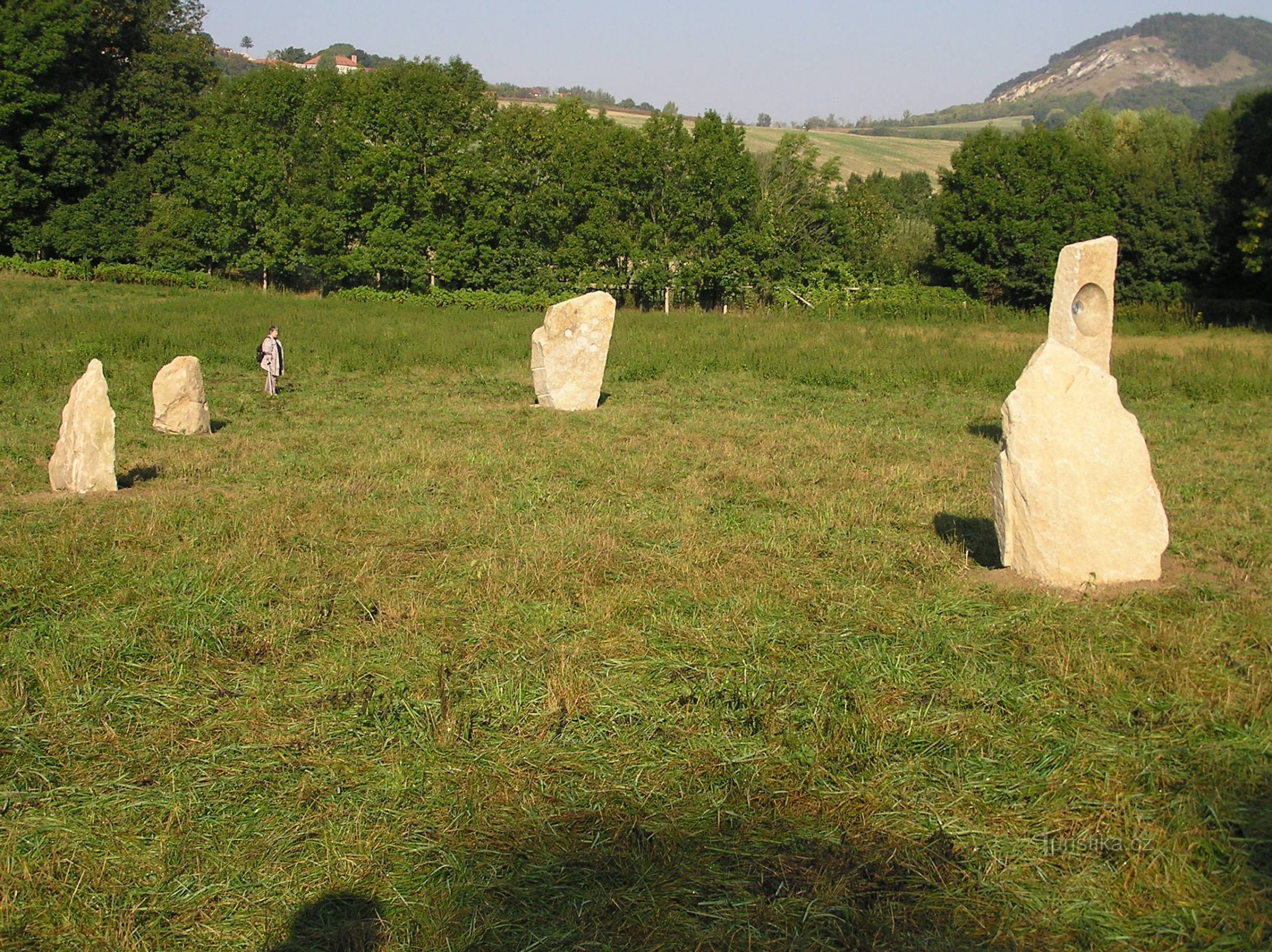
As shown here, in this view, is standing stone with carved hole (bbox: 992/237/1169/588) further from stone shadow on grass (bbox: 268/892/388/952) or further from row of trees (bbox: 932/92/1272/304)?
row of trees (bbox: 932/92/1272/304)

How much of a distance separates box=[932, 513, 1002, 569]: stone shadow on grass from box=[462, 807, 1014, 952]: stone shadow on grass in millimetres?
3965

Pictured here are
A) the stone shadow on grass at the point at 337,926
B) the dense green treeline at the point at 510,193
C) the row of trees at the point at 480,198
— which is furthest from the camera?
the row of trees at the point at 480,198

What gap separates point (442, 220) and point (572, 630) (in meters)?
33.0

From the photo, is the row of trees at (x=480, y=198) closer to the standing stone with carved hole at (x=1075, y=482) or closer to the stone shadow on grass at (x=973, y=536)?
the stone shadow on grass at (x=973, y=536)

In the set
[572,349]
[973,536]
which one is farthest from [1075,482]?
[572,349]

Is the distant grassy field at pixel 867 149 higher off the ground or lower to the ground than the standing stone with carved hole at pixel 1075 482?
higher

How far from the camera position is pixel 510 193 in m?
37.2

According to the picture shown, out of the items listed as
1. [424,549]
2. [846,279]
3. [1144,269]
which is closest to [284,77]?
[846,279]

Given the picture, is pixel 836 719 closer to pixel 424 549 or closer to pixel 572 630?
pixel 572 630

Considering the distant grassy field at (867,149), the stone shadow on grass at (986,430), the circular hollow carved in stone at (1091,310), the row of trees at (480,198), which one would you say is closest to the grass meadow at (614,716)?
the stone shadow on grass at (986,430)

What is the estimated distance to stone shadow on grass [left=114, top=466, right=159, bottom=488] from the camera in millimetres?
10508

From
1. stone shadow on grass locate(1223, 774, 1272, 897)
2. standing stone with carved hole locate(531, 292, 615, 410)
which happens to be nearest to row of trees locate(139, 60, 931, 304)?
standing stone with carved hole locate(531, 292, 615, 410)

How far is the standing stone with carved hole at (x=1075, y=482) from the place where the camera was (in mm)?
6801

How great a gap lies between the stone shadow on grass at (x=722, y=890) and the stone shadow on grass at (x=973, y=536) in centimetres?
397
